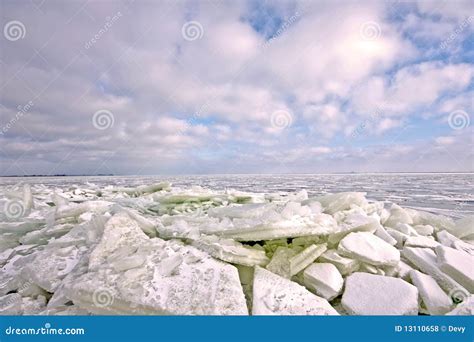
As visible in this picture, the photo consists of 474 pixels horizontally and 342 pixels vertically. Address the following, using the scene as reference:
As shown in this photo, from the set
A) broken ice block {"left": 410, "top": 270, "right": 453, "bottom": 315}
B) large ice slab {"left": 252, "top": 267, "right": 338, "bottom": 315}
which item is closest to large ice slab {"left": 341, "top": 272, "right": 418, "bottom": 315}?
broken ice block {"left": 410, "top": 270, "right": 453, "bottom": 315}

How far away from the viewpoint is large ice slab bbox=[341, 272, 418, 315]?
2.29m

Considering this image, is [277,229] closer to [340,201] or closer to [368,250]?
[368,250]

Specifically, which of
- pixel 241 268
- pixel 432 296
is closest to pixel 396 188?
pixel 432 296

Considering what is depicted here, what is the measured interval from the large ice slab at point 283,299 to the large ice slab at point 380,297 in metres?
0.22

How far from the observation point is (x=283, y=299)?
2225 mm

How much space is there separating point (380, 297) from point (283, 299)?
0.74 meters

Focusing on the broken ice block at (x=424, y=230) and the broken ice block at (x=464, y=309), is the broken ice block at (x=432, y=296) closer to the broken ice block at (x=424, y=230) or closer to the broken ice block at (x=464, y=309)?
the broken ice block at (x=464, y=309)

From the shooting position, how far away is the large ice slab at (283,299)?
7.11 ft

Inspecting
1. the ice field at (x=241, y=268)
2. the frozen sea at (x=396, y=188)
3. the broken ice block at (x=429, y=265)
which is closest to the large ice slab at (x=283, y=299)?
the ice field at (x=241, y=268)

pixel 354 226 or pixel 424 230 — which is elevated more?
pixel 354 226

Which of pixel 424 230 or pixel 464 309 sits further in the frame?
pixel 424 230

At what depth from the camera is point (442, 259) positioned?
265 cm

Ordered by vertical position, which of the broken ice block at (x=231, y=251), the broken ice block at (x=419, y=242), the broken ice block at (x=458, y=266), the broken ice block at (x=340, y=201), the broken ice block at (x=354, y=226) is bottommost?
the broken ice block at (x=458, y=266)
